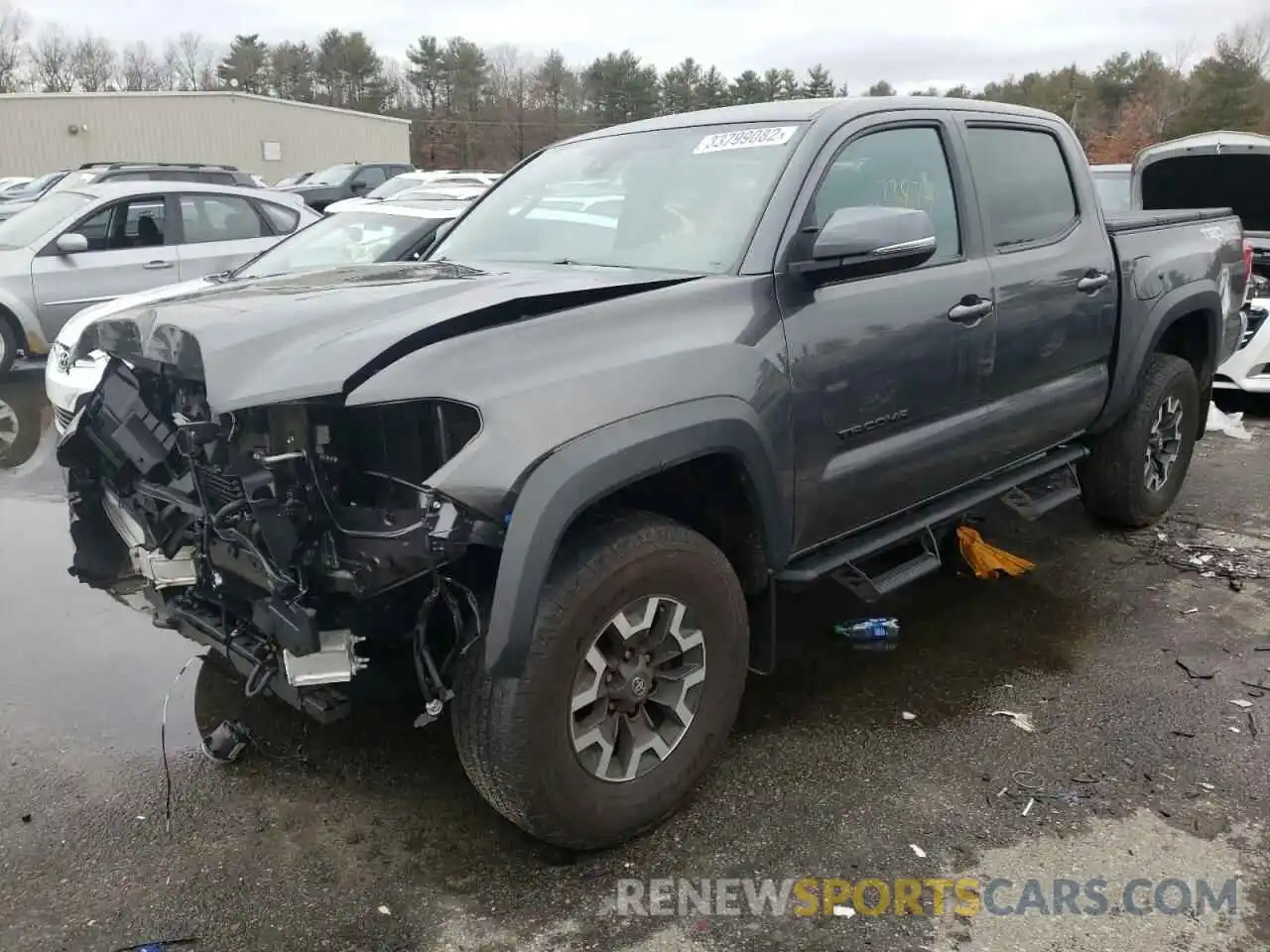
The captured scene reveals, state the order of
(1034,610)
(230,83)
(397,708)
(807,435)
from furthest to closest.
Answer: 1. (230,83)
2. (1034,610)
3. (397,708)
4. (807,435)

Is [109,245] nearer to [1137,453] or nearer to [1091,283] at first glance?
[1091,283]

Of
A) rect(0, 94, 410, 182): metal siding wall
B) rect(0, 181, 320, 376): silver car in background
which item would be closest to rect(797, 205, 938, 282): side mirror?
rect(0, 181, 320, 376): silver car in background

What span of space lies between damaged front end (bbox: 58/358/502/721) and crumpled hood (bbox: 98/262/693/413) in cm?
7

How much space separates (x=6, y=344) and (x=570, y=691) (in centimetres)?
836

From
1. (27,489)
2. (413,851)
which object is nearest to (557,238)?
(413,851)

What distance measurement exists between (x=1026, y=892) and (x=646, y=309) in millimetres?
1789

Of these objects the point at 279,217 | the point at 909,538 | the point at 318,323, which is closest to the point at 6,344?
the point at 279,217

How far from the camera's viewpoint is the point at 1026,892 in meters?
2.57

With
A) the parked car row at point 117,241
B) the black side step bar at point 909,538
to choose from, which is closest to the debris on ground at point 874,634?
the black side step bar at point 909,538

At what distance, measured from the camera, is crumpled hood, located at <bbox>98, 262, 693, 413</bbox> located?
2.25 m

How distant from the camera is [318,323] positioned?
242 cm

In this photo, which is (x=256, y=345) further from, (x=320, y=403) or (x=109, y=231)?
(x=109, y=231)

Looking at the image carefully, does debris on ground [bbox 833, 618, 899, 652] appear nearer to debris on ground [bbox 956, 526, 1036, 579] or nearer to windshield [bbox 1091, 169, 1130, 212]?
debris on ground [bbox 956, 526, 1036, 579]

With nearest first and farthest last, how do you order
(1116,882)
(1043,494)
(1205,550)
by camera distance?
(1116,882), (1043,494), (1205,550)
